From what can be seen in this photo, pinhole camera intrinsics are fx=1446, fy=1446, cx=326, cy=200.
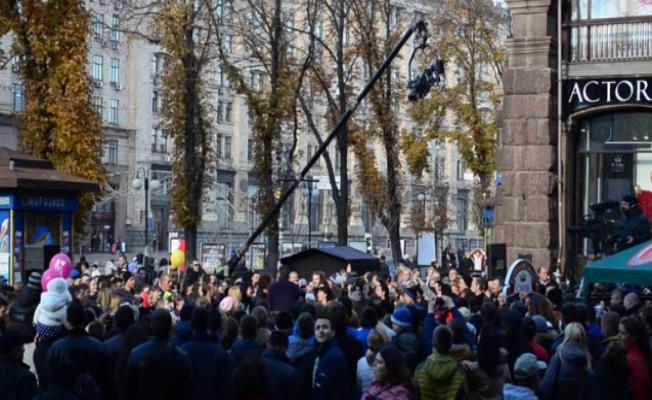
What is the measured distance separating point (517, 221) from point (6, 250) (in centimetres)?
1060

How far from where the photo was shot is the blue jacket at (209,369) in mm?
12336

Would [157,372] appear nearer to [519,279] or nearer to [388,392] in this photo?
[388,392]

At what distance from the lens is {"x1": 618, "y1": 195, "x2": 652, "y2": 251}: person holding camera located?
24578 millimetres

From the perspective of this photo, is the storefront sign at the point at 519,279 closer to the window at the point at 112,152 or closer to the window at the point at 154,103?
the window at the point at 112,152

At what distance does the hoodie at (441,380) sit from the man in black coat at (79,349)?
274 cm

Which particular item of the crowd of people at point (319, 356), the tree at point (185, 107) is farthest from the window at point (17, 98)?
the crowd of people at point (319, 356)

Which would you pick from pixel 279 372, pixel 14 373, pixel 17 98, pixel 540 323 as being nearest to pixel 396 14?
pixel 17 98

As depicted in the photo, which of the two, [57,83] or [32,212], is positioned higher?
[57,83]

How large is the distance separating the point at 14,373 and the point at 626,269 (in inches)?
335

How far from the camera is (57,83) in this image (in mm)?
34344

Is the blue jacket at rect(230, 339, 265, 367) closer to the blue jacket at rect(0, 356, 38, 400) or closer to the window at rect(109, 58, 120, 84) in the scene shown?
the blue jacket at rect(0, 356, 38, 400)

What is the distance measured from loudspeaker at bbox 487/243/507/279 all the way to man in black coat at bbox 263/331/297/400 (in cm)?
1420

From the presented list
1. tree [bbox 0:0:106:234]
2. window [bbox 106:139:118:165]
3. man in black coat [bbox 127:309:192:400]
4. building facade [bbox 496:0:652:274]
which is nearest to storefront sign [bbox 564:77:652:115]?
building facade [bbox 496:0:652:274]

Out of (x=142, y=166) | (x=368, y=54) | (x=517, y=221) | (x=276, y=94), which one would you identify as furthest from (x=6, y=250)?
(x=142, y=166)
